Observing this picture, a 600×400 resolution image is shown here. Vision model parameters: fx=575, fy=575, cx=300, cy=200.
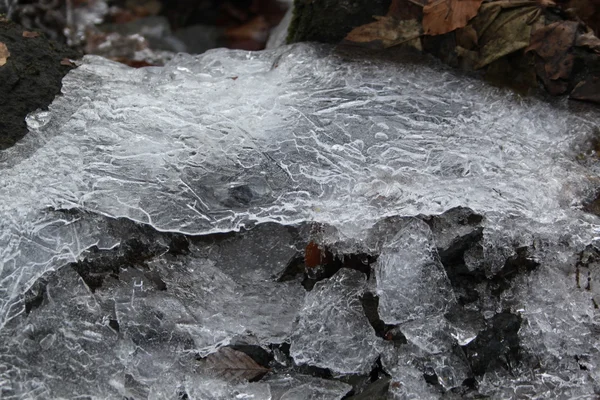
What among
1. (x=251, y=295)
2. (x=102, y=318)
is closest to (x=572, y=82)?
(x=251, y=295)

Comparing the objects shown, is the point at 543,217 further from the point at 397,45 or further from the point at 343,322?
the point at 397,45

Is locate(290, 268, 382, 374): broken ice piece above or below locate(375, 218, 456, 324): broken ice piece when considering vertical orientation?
below

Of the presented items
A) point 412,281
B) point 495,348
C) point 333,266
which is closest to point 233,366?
point 333,266

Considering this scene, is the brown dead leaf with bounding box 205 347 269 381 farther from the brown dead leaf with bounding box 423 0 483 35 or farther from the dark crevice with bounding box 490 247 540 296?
the brown dead leaf with bounding box 423 0 483 35

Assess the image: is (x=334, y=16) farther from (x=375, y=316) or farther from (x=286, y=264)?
(x=375, y=316)

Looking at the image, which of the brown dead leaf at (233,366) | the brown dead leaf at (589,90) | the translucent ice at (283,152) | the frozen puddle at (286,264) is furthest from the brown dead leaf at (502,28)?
the brown dead leaf at (233,366)

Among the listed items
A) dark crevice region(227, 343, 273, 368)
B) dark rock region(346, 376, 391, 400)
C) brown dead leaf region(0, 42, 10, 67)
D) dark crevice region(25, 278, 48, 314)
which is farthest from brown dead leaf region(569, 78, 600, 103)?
brown dead leaf region(0, 42, 10, 67)
